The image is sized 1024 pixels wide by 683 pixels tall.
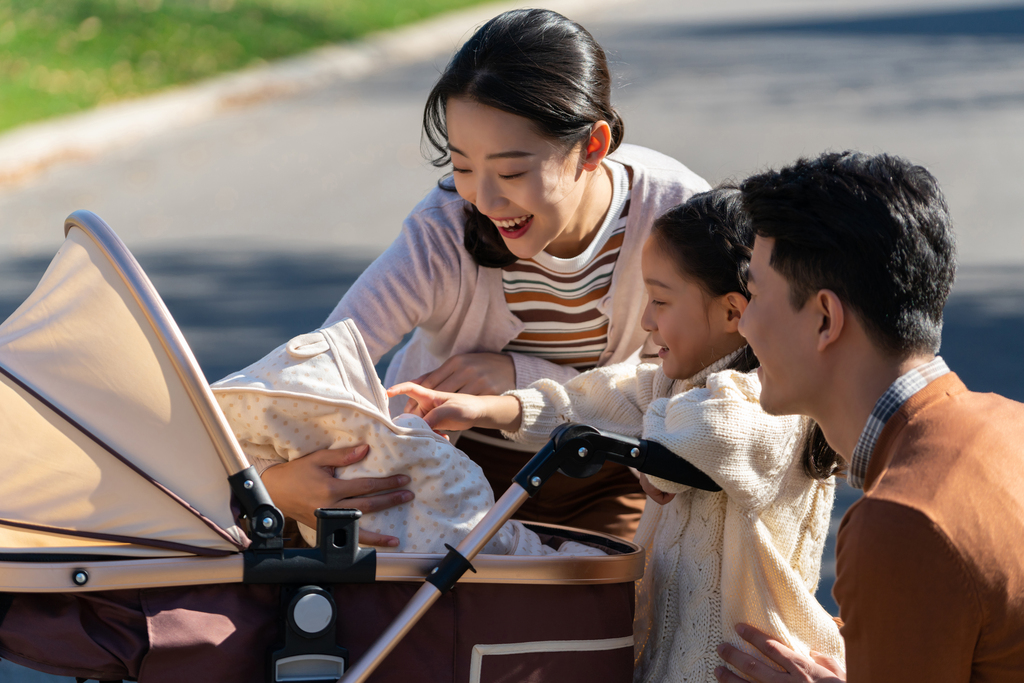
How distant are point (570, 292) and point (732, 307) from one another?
462mm

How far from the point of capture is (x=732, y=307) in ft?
6.91

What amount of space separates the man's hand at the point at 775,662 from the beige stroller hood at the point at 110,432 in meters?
0.85

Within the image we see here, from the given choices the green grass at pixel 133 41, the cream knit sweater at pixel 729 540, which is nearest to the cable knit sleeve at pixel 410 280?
the cream knit sweater at pixel 729 540

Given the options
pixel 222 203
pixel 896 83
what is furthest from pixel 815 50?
pixel 222 203

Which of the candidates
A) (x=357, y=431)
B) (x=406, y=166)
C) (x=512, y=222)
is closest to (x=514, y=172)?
(x=512, y=222)

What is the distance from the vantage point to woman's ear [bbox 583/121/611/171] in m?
2.25

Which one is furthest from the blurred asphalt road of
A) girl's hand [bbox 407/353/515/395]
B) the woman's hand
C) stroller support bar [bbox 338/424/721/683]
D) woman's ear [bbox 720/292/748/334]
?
woman's ear [bbox 720/292/748/334]

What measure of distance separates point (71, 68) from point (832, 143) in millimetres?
5989

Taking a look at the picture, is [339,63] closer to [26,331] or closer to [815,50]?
[815,50]

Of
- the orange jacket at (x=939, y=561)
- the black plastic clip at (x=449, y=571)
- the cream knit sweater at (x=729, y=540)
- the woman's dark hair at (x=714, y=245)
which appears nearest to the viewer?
the orange jacket at (x=939, y=561)

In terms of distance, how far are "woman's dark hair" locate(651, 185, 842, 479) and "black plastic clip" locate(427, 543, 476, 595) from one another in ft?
2.45

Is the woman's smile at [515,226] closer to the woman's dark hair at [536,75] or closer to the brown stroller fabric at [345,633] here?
the woman's dark hair at [536,75]

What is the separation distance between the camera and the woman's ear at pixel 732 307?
208 centimetres

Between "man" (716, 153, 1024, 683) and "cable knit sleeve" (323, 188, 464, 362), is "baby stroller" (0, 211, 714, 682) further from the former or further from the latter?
"cable knit sleeve" (323, 188, 464, 362)
